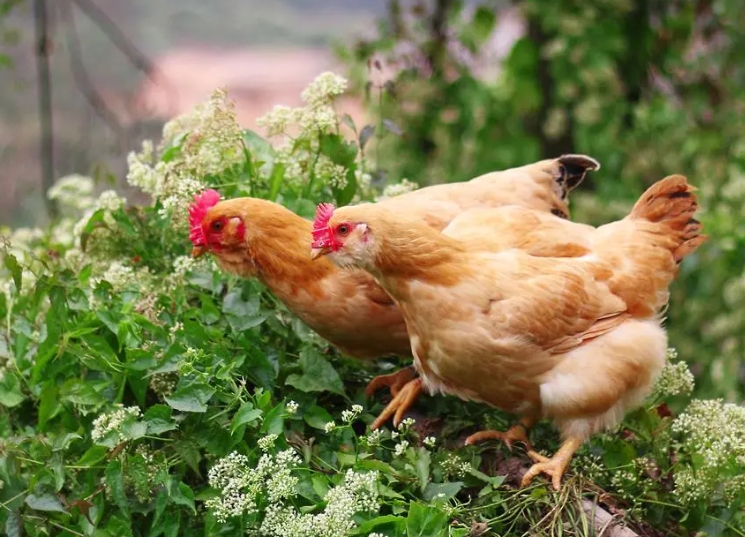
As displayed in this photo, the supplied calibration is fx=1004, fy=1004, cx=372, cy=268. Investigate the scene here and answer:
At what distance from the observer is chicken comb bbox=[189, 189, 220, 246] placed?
183 centimetres

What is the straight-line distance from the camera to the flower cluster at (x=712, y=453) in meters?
1.67

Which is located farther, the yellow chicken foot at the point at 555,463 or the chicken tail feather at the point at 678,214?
the chicken tail feather at the point at 678,214

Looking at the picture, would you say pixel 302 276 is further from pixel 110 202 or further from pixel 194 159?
pixel 110 202

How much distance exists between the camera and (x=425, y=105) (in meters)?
4.08

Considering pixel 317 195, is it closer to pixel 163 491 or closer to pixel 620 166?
pixel 163 491

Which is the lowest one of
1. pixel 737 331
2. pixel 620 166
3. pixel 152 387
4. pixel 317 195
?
pixel 737 331

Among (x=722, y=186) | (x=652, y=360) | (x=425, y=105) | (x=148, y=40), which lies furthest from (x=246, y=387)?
(x=148, y=40)

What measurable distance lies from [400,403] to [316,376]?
0.17m

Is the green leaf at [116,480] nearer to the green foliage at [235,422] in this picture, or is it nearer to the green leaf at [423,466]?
the green foliage at [235,422]

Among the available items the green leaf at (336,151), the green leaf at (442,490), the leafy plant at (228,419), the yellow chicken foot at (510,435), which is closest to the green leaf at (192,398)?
the leafy plant at (228,419)

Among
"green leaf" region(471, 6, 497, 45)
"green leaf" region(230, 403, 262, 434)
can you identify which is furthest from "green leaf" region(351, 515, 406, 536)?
"green leaf" region(471, 6, 497, 45)

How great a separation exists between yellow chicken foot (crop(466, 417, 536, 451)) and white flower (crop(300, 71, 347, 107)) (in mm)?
731

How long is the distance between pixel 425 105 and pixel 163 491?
275 cm

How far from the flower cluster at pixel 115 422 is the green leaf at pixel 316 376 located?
0.28 meters
